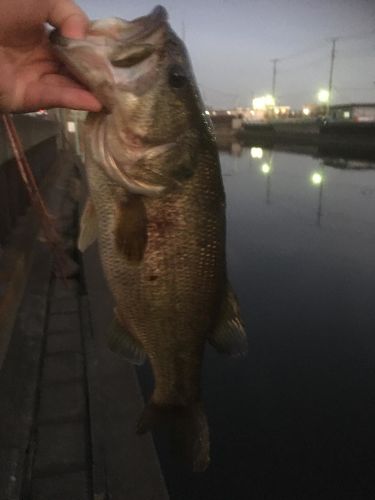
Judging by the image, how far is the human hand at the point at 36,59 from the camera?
1646mm

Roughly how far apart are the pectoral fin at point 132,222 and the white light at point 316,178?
21559mm

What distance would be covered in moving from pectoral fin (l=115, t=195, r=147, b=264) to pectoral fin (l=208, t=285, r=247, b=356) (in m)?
0.54

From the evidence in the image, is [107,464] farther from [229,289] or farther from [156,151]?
[156,151]

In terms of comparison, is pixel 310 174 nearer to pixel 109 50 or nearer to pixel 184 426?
pixel 184 426

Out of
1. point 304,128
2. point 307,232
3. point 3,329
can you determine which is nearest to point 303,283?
point 307,232

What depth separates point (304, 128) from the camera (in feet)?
174

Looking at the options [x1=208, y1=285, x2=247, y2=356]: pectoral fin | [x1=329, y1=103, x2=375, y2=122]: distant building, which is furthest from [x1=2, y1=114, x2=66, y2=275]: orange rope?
[x1=329, y1=103, x2=375, y2=122]: distant building

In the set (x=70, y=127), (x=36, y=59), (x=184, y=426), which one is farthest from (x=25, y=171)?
(x=70, y=127)

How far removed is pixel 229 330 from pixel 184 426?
0.56 m

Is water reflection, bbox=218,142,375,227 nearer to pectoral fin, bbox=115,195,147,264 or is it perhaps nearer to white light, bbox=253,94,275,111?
pectoral fin, bbox=115,195,147,264

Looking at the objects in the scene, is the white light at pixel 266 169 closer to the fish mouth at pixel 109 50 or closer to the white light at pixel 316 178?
the white light at pixel 316 178

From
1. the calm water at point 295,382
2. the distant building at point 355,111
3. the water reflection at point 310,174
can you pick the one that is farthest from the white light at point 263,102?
the calm water at point 295,382

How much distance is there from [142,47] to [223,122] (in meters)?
75.1

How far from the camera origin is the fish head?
160 centimetres
